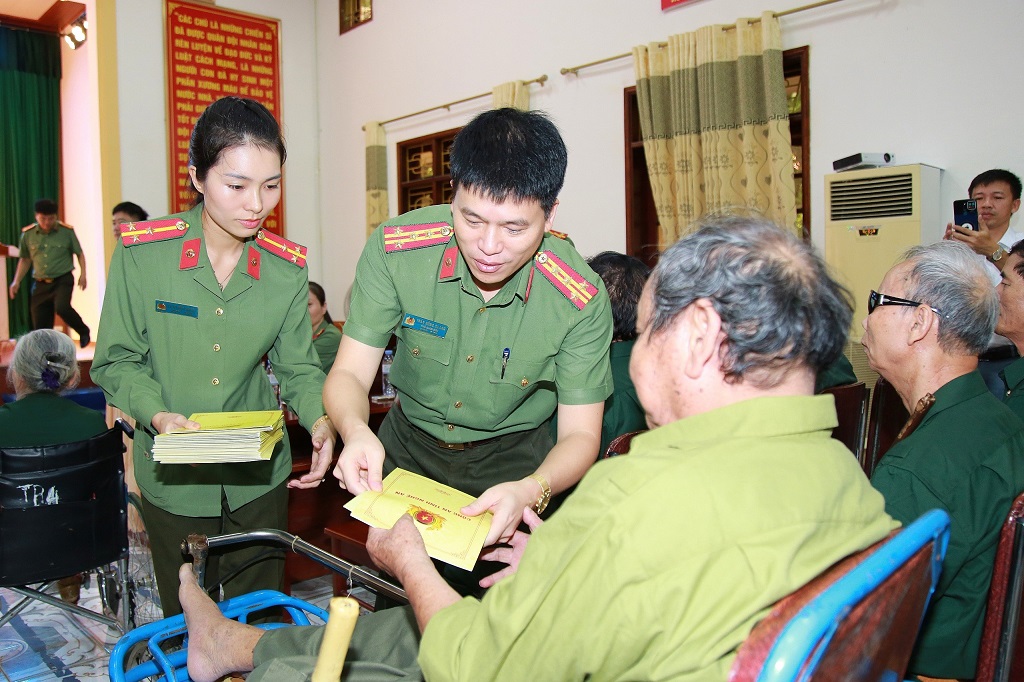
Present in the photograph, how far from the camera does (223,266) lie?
1.99 m

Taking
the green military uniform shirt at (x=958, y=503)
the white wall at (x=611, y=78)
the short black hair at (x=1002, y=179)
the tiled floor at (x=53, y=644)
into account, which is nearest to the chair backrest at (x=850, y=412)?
the green military uniform shirt at (x=958, y=503)

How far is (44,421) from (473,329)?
1.84 meters

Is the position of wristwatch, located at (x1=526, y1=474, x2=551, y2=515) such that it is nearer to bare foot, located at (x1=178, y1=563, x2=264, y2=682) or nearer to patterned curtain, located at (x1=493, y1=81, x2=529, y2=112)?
bare foot, located at (x1=178, y1=563, x2=264, y2=682)

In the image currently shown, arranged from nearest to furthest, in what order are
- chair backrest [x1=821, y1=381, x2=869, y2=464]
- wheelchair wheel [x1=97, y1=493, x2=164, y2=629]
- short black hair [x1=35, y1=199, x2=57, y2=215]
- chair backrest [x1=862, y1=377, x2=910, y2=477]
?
chair backrest [x1=821, y1=381, x2=869, y2=464] → chair backrest [x1=862, y1=377, x2=910, y2=477] → wheelchair wheel [x1=97, y1=493, x2=164, y2=629] → short black hair [x1=35, y1=199, x2=57, y2=215]

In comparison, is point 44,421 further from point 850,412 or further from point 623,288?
point 850,412

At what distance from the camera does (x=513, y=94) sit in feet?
21.4

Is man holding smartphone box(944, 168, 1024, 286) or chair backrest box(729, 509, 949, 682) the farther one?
man holding smartphone box(944, 168, 1024, 286)

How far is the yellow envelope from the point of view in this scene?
1245 millimetres

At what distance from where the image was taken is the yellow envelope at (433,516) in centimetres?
125

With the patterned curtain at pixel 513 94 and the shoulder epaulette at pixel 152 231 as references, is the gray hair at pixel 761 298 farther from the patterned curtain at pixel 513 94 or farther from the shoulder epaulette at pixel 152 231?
the patterned curtain at pixel 513 94

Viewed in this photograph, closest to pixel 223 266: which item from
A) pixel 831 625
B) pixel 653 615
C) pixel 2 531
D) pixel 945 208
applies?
pixel 2 531

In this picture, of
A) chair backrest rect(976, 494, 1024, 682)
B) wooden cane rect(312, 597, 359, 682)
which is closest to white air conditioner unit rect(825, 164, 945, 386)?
chair backrest rect(976, 494, 1024, 682)

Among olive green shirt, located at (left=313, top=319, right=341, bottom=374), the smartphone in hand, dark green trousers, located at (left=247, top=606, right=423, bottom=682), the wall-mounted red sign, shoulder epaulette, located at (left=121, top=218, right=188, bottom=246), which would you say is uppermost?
the wall-mounted red sign

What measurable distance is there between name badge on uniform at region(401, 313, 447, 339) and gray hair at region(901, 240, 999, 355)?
1116 mm
